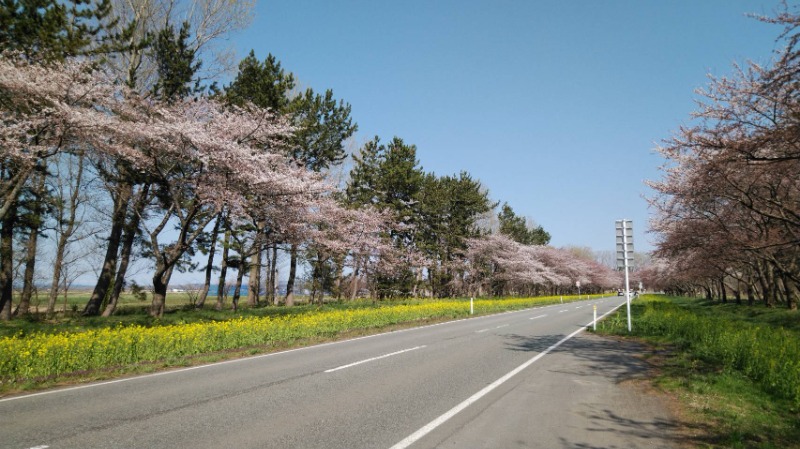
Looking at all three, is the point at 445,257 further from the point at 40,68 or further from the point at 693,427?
the point at 693,427

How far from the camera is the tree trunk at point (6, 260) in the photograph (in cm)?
2062

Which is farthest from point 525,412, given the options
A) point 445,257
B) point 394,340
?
point 445,257

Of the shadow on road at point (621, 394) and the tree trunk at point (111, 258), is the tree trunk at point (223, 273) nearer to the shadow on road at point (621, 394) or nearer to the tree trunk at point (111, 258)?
the tree trunk at point (111, 258)

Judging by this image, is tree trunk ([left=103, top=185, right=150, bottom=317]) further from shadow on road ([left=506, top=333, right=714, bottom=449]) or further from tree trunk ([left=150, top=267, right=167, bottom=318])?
shadow on road ([left=506, top=333, right=714, bottom=449])

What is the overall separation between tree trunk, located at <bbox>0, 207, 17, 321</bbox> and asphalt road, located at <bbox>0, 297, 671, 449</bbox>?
1844 cm

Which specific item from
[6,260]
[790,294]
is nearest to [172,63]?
[6,260]

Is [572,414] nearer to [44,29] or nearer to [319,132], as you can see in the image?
[44,29]

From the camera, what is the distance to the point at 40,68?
14000 millimetres

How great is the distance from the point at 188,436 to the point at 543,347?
34.6 ft

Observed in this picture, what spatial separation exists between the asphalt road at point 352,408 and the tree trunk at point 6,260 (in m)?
18.4

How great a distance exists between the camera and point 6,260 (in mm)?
20734

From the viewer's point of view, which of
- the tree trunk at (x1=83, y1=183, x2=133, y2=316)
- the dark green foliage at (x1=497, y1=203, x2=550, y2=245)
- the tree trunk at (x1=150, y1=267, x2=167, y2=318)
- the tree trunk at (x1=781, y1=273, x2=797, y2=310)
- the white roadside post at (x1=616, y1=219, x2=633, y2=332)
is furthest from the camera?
the dark green foliage at (x1=497, y1=203, x2=550, y2=245)

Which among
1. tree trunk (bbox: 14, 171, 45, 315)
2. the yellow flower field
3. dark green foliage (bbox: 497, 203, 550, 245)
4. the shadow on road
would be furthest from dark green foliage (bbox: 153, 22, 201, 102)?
dark green foliage (bbox: 497, 203, 550, 245)

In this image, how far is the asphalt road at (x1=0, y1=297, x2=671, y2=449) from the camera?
4887 mm
